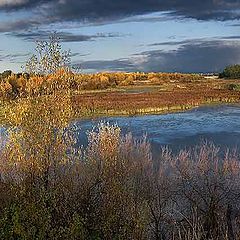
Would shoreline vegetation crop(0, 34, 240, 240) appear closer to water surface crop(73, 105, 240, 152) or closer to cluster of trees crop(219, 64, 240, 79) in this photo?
water surface crop(73, 105, 240, 152)

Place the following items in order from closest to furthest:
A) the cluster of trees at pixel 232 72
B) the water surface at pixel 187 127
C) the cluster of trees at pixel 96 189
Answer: the cluster of trees at pixel 96 189, the water surface at pixel 187 127, the cluster of trees at pixel 232 72

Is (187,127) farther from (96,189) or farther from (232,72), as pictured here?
(232,72)

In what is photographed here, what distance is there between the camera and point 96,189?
1619 cm

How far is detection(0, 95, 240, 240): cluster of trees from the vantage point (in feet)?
48.5

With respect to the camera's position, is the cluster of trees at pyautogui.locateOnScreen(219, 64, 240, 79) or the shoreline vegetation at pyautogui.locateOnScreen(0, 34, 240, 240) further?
the cluster of trees at pyautogui.locateOnScreen(219, 64, 240, 79)

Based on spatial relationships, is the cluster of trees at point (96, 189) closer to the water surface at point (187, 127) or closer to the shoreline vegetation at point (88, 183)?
the shoreline vegetation at point (88, 183)

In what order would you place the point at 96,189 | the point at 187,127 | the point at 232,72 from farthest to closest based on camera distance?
the point at 232,72 < the point at 187,127 < the point at 96,189

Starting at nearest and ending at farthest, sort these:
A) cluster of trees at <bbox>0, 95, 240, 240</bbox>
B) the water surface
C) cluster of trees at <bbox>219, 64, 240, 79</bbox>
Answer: cluster of trees at <bbox>0, 95, 240, 240</bbox> → the water surface → cluster of trees at <bbox>219, 64, 240, 79</bbox>

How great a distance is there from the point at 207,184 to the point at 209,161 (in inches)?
99.5

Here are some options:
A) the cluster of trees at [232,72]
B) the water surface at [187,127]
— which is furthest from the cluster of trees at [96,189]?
the cluster of trees at [232,72]

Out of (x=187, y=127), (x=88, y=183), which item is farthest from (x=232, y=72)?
(x=88, y=183)

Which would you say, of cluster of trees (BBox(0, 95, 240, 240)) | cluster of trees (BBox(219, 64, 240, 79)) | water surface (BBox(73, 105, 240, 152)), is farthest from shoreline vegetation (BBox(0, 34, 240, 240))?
cluster of trees (BBox(219, 64, 240, 79))

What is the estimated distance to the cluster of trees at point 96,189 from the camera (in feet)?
48.5

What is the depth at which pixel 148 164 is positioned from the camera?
17.9m
